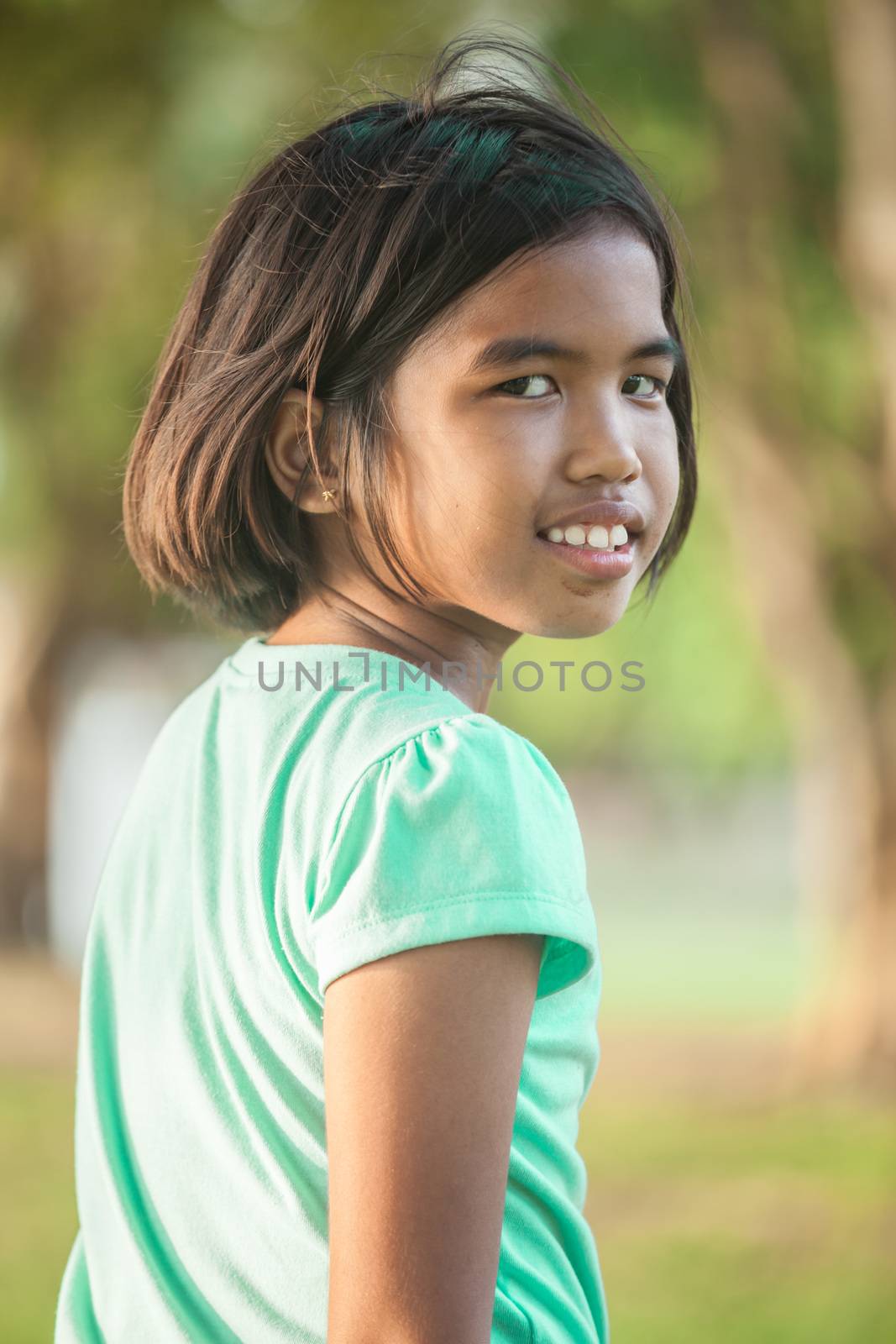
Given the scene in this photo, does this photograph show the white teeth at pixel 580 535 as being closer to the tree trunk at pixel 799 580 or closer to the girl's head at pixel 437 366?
the girl's head at pixel 437 366

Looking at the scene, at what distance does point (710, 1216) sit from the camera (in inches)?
187

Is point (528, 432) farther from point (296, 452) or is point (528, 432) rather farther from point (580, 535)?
point (296, 452)

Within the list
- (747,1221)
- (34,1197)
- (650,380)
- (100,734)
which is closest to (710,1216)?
(747,1221)

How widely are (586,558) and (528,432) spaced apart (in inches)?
4.0

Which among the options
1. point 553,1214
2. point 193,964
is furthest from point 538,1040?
point 193,964

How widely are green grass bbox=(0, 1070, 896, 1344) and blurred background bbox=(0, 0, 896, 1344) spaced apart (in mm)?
15

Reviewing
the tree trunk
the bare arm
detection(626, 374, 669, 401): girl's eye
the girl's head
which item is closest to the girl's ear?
the girl's head

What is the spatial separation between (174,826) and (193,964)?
117mm

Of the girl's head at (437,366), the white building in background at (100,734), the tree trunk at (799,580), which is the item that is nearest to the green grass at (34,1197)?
the tree trunk at (799,580)

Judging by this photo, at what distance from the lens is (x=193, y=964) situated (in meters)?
1.05

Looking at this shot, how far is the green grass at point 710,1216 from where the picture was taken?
4.07 metres

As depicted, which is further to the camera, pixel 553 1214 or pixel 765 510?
pixel 765 510

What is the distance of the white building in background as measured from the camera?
32.0 feet

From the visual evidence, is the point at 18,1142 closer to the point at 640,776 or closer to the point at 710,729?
the point at 710,729
